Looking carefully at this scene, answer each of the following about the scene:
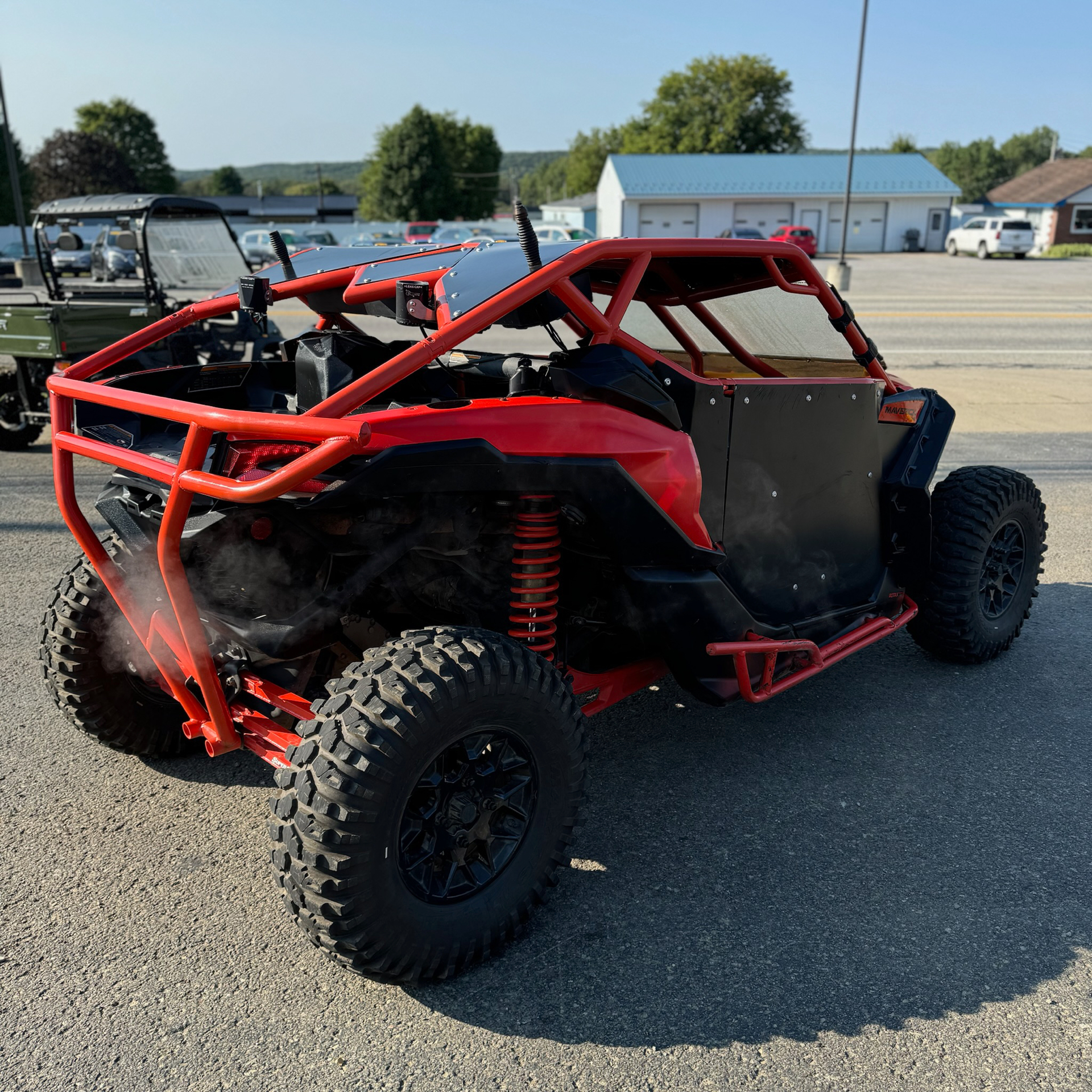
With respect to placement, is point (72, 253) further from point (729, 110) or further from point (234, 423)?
point (729, 110)

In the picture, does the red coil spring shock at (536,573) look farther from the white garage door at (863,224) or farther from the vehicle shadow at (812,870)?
the white garage door at (863,224)

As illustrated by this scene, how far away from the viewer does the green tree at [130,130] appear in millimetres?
88438

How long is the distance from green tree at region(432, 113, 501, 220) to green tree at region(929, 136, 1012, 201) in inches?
2110

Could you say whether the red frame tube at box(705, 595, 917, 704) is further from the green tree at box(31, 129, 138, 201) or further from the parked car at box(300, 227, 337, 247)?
the green tree at box(31, 129, 138, 201)

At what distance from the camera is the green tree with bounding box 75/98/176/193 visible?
88438mm

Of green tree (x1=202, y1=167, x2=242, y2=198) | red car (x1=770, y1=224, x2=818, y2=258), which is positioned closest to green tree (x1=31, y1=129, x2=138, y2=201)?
red car (x1=770, y1=224, x2=818, y2=258)

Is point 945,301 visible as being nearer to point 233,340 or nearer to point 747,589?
point 233,340

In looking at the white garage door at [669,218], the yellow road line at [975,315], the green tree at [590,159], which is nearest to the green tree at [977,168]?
the green tree at [590,159]

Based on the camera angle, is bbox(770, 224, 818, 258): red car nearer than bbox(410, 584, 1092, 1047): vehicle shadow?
No

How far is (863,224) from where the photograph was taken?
5800 cm

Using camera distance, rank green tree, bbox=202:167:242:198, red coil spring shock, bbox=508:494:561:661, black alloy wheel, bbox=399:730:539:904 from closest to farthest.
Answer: black alloy wheel, bbox=399:730:539:904
red coil spring shock, bbox=508:494:561:661
green tree, bbox=202:167:242:198

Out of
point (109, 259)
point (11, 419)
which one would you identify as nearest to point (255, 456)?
point (11, 419)

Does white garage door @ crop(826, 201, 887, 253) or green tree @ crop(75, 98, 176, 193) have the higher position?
green tree @ crop(75, 98, 176, 193)

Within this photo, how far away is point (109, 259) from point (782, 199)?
5288cm
